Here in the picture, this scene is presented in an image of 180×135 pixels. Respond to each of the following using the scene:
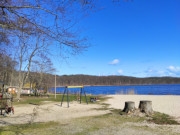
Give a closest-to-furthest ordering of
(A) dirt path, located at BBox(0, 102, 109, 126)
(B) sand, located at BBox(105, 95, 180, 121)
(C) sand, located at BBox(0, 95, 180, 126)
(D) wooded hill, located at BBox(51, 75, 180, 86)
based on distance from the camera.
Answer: (A) dirt path, located at BBox(0, 102, 109, 126), (C) sand, located at BBox(0, 95, 180, 126), (B) sand, located at BBox(105, 95, 180, 121), (D) wooded hill, located at BBox(51, 75, 180, 86)

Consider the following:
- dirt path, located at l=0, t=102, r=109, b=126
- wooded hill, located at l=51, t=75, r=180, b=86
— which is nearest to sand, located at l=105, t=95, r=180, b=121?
dirt path, located at l=0, t=102, r=109, b=126

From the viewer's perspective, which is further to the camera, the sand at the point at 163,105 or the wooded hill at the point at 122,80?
the wooded hill at the point at 122,80

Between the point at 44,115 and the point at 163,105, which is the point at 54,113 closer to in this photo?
the point at 44,115

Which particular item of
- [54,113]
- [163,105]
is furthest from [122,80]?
[54,113]

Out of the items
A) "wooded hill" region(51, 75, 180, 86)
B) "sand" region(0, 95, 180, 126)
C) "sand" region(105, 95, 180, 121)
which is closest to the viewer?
"sand" region(0, 95, 180, 126)

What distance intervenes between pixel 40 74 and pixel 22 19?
2182cm

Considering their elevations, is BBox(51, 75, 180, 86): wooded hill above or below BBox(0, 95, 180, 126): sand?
above

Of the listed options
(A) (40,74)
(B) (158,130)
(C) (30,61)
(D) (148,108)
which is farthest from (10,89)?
(B) (158,130)

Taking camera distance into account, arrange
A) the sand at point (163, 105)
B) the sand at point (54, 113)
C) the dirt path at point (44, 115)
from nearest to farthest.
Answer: the dirt path at point (44, 115) < the sand at point (54, 113) < the sand at point (163, 105)

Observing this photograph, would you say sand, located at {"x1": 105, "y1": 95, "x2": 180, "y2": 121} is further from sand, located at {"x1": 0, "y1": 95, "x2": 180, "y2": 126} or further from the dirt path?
the dirt path

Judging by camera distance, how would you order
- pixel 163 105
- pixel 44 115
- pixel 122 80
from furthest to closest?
pixel 122 80 → pixel 163 105 → pixel 44 115

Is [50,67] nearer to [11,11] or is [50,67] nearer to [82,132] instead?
[82,132]

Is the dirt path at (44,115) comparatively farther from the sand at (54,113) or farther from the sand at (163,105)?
the sand at (163,105)

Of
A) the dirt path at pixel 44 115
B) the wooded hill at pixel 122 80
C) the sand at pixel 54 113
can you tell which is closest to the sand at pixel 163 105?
the sand at pixel 54 113
